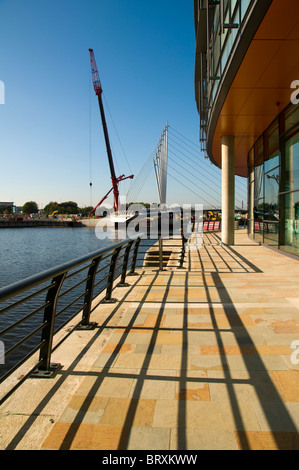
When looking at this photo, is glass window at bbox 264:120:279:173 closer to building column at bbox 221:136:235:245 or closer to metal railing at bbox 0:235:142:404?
building column at bbox 221:136:235:245

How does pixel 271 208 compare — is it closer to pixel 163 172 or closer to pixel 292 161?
pixel 292 161

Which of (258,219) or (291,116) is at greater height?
(291,116)

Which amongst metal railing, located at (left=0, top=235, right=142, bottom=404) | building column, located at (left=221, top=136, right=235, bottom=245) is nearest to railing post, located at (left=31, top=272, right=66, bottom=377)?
metal railing, located at (left=0, top=235, right=142, bottom=404)

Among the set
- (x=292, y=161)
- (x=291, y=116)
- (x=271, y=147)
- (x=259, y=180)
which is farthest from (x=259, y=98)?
(x=259, y=180)

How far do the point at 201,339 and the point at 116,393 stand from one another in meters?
1.39

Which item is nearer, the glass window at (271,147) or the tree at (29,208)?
the glass window at (271,147)

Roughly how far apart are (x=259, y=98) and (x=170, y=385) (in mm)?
9100

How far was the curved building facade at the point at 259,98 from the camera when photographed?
6160 mm

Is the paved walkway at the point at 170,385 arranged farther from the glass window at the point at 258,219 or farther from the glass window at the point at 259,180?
the glass window at the point at 259,180

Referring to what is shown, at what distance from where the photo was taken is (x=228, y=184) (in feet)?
47.0

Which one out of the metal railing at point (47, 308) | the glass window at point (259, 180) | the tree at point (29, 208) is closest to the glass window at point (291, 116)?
the glass window at point (259, 180)

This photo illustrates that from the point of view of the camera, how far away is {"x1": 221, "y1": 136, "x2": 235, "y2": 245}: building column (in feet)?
46.9
